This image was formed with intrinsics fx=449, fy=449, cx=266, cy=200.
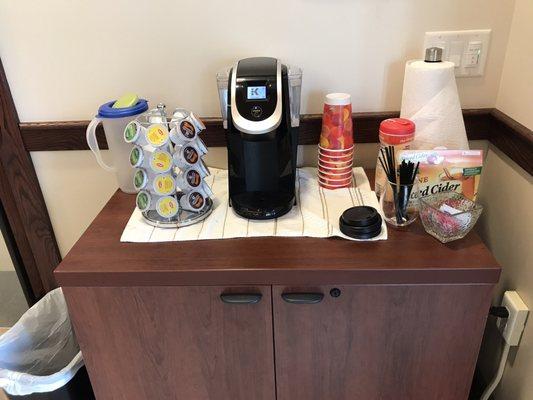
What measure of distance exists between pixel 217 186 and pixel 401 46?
570 mm

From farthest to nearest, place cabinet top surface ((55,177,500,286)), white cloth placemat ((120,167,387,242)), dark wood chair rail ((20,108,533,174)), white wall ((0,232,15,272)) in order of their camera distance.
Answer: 1. white wall ((0,232,15,272))
2. dark wood chair rail ((20,108,533,174))
3. white cloth placemat ((120,167,387,242))
4. cabinet top surface ((55,177,500,286))

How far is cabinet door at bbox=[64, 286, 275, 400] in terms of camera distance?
886mm

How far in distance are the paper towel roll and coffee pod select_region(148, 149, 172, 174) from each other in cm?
55

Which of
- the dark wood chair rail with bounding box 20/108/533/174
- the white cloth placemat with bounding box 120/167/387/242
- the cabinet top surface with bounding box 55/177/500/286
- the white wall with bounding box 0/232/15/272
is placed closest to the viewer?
the cabinet top surface with bounding box 55/177/500/286

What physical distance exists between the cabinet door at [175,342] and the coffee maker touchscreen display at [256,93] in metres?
0.38

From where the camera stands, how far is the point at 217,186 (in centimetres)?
114

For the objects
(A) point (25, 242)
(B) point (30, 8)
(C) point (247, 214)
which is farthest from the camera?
(A) point (25, 242)

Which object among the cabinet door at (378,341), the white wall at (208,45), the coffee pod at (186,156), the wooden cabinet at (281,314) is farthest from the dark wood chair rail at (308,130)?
the cabinet door at (378,341)

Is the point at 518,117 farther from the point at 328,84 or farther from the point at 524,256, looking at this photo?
the point at 328,84

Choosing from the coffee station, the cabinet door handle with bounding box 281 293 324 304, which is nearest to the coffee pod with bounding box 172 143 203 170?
the coffee station

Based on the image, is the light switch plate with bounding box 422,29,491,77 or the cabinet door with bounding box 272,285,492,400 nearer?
the cabinet door with bounding box 272,285,492,400

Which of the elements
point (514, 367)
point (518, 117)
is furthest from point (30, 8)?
point (514, 367)

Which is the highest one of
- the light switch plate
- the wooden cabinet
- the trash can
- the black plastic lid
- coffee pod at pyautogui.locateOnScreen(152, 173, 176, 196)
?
the light switch plate

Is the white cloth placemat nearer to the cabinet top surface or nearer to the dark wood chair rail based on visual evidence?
the cabinet top surface
